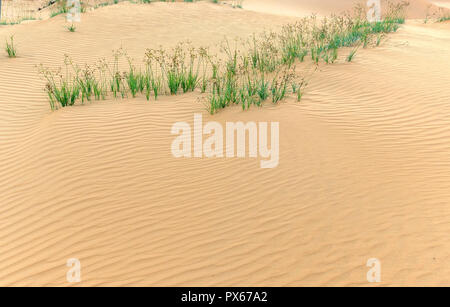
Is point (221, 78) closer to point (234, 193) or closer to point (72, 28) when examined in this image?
point (234, 193)

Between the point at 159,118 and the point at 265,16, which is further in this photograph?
the point at 265,16

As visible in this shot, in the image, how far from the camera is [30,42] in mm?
10062

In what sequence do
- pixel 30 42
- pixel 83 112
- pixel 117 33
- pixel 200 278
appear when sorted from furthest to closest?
pixel 117 33
pixel 30 42
pixel 83 112
pixel 200 278

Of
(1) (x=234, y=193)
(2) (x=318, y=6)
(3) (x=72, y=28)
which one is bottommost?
(1) (x=234, y=193)

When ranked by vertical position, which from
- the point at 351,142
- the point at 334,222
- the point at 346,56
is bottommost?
the point at 334,222

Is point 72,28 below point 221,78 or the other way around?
the other way around

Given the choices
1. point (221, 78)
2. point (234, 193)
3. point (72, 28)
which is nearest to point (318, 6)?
point (72, 28)

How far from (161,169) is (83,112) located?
247cm

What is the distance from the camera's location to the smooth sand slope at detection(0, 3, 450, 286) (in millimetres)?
2947

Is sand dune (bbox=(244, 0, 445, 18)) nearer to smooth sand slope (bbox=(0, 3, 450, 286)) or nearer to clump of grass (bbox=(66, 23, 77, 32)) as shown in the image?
clump of grass (bbox=(66, 23, 77, 32))

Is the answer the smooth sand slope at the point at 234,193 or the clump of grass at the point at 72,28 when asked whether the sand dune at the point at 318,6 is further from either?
the smooth sand slope at the point at 234,193

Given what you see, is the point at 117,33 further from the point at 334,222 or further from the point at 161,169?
the point at 334,222

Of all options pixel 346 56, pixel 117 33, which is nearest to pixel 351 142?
pixel 346 56

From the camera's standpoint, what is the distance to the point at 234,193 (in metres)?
3.88
